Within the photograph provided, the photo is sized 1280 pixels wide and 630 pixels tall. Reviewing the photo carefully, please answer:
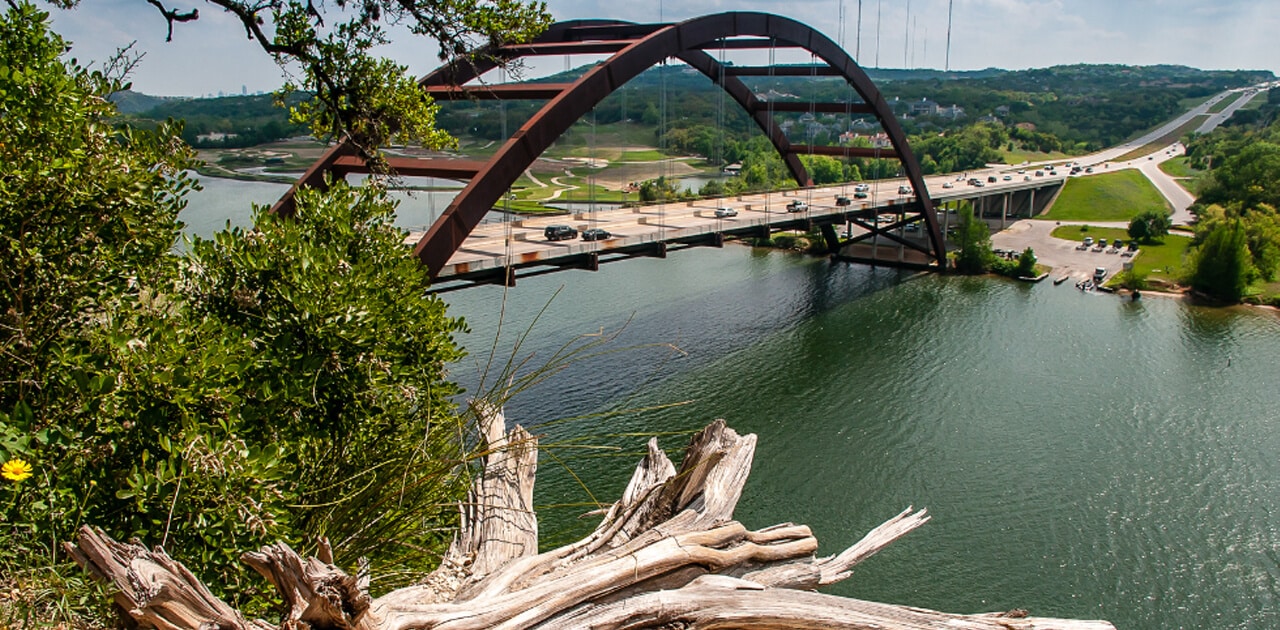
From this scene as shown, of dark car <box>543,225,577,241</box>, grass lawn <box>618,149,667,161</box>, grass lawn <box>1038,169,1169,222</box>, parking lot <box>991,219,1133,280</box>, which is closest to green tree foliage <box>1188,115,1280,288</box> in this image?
grass lawn <box>1038,169,1169,222</box>

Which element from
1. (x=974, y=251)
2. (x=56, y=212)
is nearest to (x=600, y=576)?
(x=56, y=212)

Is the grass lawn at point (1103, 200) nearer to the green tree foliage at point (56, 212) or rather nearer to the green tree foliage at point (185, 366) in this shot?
the green tree foliage at point (185, 366)

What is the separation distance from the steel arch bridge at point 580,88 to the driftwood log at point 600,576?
540cm

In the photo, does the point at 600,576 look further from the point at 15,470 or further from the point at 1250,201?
the point at 1250,201

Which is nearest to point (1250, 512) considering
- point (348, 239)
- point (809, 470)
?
point (809, 470)

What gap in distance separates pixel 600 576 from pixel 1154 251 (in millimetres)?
51077

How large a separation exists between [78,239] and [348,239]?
2.23 meters

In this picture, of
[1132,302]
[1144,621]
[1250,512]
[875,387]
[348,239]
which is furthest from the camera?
[1132,302]

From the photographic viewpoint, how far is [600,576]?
337cm

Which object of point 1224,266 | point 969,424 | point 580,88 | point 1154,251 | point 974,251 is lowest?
point 969,424

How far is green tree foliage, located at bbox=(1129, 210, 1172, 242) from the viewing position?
49.3 m

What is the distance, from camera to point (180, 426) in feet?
16.0

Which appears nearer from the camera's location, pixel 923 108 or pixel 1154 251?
pixel 1154 251

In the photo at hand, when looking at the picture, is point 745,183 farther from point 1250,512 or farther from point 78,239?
point 78,239
